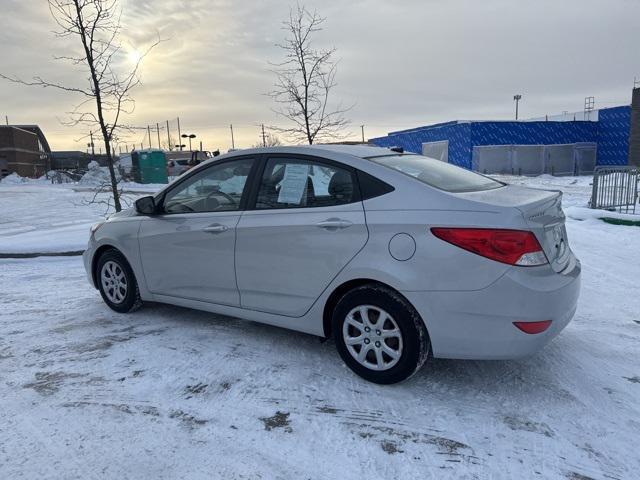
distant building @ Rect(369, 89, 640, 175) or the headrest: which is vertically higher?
distant building @ Rect(369, 89, 640, 175)

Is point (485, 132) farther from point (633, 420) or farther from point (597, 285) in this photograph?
point (633, 420)

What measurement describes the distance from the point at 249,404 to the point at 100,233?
9.50 ft

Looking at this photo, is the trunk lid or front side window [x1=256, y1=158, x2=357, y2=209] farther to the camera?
front side window [x1=256, y1=158, x2=357, y2=209]

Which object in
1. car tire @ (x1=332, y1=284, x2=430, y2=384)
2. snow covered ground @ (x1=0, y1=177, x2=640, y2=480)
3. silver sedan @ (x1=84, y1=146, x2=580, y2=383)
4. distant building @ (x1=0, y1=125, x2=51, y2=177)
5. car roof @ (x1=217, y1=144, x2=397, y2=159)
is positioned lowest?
snow covered ground @ (x1=0, y1=177, x2=640, y2=480)

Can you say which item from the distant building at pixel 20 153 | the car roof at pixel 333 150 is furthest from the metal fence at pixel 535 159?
the distant building at pixel 20 153

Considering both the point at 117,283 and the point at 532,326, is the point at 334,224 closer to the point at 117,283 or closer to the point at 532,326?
the point at 532,326

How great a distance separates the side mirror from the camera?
4648mm

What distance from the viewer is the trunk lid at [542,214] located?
308 centimetres

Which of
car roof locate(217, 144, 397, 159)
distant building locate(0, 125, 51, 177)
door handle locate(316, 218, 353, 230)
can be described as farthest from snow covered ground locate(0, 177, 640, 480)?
distant building locate(0, 125, 51, 177)

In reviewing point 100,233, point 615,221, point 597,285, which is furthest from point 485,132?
point 100,233

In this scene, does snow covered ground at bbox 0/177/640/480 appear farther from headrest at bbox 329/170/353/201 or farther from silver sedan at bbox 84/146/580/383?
headrest at bbox 329/170/353/201

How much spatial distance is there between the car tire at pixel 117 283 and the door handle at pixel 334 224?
239 cm

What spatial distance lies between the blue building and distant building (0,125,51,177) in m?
43.3

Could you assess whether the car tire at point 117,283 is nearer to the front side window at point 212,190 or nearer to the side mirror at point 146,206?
the side mirror at point 146,206
